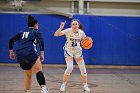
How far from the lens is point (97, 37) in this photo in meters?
15.0

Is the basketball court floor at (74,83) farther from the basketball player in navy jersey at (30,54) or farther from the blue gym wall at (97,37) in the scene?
the blue gym wall at (97,37)

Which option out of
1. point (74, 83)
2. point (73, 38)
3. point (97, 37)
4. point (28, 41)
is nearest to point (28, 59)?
point (28, 41)

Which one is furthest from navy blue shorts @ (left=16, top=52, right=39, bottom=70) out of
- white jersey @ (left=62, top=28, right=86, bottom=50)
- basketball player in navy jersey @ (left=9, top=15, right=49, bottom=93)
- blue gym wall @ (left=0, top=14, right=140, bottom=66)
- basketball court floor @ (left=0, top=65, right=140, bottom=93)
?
blue gym wall @ (left=0, top=14, right=140, bottom=66)

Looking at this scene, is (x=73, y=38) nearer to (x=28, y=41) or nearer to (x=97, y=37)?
(x=28, y=41)

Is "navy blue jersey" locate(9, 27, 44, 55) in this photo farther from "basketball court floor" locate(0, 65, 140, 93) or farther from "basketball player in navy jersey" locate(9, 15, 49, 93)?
"basketball court floor" locate(0, 65, 140, 93)

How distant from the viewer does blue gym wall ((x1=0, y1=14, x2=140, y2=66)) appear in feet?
48.6

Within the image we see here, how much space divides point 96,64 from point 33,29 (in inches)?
310

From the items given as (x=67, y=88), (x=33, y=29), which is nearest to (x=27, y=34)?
(x=33, y=29)

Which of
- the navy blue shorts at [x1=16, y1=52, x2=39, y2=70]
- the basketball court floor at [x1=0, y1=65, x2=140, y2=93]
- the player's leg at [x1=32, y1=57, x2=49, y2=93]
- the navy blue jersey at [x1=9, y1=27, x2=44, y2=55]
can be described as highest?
the navy blue jersey at [x1=9, y1=27, x2=44, y2=55]

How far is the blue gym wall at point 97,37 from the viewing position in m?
14.8

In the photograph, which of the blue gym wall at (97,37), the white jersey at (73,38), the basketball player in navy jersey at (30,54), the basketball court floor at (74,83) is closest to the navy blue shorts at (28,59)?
the basketball player in navy jersey at (30,54)

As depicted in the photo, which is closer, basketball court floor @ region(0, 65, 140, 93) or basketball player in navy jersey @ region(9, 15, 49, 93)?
basketball player in navy jersey @ region(9, 15, 49, 93)

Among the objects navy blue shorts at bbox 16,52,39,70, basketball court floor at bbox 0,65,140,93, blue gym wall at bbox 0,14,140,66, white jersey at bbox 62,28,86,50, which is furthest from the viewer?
blue gym wall at bbox 0,14,140,66

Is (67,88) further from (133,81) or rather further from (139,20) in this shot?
(139,20)
